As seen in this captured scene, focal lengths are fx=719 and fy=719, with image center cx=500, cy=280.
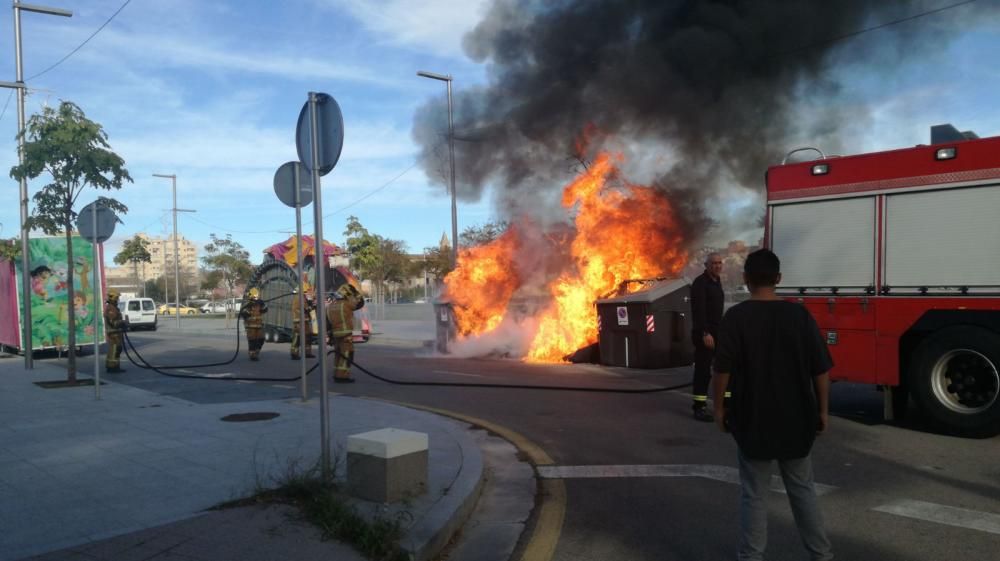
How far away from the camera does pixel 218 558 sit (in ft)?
12.3

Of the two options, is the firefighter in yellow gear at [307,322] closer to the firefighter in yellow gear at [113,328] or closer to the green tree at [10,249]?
the firefighter in yellow gear at [113,328]

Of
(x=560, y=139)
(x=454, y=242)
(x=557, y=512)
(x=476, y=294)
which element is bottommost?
(x=557, y=512)

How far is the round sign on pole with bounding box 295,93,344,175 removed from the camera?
5262 mm

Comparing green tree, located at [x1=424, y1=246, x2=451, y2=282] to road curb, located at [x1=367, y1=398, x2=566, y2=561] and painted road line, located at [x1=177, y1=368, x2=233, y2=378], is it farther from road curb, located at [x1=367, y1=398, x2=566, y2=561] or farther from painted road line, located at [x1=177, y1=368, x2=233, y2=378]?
road curb, located at [x1=367, y1=398, x2=566, y2=561]

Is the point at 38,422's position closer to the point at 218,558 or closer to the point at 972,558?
the point at 218,558

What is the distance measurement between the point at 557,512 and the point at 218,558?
2.14m

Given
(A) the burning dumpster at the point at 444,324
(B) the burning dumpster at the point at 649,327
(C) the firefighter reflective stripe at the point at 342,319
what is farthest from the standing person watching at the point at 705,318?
(A) the burning dumpster at the point at 444,324

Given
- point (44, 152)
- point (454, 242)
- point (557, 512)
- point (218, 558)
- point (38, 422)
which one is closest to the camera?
point (218, 558)

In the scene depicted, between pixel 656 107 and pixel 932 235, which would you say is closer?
pixel 932 235

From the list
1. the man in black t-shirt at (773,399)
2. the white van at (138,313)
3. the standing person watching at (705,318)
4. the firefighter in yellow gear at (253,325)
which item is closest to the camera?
the man in black t-shirt at (773,399)

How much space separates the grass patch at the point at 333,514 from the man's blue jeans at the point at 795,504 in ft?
5.73

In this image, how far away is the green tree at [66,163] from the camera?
10.5 m

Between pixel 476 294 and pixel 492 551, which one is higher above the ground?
pixel 476 294

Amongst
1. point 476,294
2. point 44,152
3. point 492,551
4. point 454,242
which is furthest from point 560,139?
point 492,551
